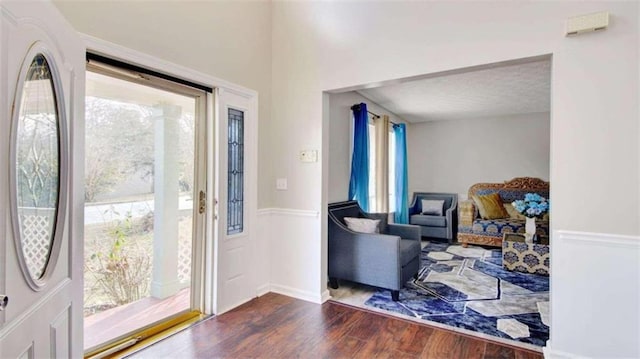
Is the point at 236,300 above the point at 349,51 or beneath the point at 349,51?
beneath

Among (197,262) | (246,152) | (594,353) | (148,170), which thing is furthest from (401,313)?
(148,170)

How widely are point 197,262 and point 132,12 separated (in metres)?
2.00

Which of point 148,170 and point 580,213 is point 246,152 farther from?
point 580,213

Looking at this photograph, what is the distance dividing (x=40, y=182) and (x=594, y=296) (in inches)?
118

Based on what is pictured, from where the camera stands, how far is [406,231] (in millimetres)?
3936

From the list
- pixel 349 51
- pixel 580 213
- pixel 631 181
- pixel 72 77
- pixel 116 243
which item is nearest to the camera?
pixel 72 77

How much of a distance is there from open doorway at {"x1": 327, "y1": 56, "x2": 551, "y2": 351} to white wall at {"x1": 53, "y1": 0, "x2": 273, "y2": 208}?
0.86 m

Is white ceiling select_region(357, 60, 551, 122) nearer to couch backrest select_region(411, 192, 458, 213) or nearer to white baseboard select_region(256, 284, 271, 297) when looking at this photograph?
couch backrest select_region(411, 192, 458, 213)

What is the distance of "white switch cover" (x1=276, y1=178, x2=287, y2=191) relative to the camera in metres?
3.28

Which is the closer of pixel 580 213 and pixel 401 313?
pixel 580 213

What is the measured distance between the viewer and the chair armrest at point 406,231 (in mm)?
3871

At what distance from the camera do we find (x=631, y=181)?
188cm

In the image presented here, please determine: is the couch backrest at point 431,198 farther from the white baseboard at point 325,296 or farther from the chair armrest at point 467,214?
the white baseboard at point 325,296

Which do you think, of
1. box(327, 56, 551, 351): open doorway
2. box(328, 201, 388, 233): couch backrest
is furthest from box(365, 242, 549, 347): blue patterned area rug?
box(328, 201, 388, 233): couch backrest
